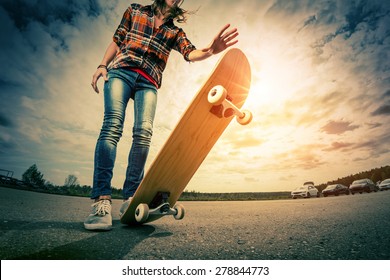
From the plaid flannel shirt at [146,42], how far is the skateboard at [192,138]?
0.65 meters

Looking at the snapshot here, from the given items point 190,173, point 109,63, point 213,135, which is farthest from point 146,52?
point 190,173

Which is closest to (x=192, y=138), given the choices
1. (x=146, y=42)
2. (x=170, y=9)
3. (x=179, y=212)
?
(x=179, y=212)

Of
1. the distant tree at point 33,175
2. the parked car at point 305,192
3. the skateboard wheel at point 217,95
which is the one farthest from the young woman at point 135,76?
the distant tree at point 33,175

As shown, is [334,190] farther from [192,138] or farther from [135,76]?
[135,76]

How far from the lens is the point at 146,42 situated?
217cm

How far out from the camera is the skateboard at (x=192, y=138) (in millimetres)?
1715

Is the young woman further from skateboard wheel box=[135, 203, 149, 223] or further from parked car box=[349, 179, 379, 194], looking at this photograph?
parked car box=[349, 179, 379, 194]

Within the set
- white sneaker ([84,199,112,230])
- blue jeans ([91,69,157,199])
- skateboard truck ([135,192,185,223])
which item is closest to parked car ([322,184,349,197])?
skateboard truck ([135,192,185,223])

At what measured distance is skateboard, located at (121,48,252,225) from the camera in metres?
1.71

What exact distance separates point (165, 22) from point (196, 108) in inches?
49.6

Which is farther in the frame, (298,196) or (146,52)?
(298,196)

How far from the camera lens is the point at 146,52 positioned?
7.03 ft

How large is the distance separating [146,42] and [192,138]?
1.16 meters
